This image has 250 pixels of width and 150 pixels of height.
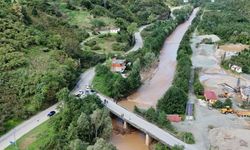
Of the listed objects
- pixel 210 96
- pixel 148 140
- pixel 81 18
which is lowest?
pixel 148 140

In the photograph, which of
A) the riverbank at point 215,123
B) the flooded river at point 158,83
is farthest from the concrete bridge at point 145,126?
the flooded river at point 158,83

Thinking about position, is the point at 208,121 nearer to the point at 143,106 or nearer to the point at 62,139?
the point at 143,106

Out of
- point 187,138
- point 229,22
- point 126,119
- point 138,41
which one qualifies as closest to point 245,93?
point 187,138

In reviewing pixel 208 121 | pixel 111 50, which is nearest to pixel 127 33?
pixel 111 50

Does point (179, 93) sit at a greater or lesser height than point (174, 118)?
greater

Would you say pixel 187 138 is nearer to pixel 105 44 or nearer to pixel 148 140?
pixel 148 140

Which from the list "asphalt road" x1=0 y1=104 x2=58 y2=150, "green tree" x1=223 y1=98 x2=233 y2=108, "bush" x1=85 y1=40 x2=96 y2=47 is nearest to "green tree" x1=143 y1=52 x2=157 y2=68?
"bush" x1=85 y1=40 x2=96 y2=47

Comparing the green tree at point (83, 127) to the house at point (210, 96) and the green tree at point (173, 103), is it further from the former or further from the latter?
the house at point (210, 96)
